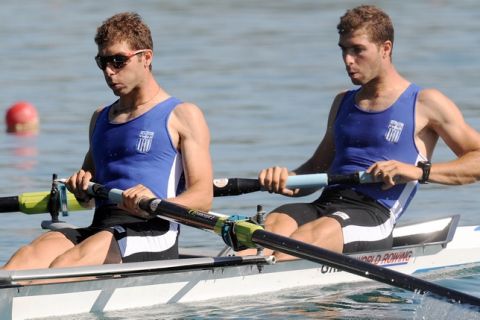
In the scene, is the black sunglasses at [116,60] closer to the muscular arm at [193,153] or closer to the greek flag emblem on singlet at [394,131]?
the muscular arm at [193,153]

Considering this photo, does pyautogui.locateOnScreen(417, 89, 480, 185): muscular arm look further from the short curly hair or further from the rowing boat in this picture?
the short curly hair

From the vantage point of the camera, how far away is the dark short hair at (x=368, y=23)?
8.79 meters

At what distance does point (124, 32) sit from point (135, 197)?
1.03 meters

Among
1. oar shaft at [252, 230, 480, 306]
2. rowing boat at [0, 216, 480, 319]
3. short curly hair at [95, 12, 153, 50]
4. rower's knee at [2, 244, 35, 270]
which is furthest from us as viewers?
short curly hair at [95, 12, 153, 50]

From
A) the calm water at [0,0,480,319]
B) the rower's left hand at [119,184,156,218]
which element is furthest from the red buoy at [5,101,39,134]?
the rower's left hand at [119,184,156,218]

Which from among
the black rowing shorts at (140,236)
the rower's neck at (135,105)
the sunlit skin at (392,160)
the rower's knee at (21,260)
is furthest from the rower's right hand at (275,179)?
the rower's knee at (21,260)

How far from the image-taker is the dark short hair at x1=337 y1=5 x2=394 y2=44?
879cm

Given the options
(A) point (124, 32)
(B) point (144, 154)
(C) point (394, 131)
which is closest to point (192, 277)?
(B) point (144, 154)

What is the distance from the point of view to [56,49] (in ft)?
76.0

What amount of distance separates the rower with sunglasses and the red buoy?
26.3 feet

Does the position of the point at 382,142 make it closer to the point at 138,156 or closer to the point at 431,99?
the point at 431,99

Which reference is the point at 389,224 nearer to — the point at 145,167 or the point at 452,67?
the point at 145,167

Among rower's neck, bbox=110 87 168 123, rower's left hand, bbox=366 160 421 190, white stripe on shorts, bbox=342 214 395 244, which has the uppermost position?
rower's neck, bbox=110 87 168 123

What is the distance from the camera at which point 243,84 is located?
19.1m
